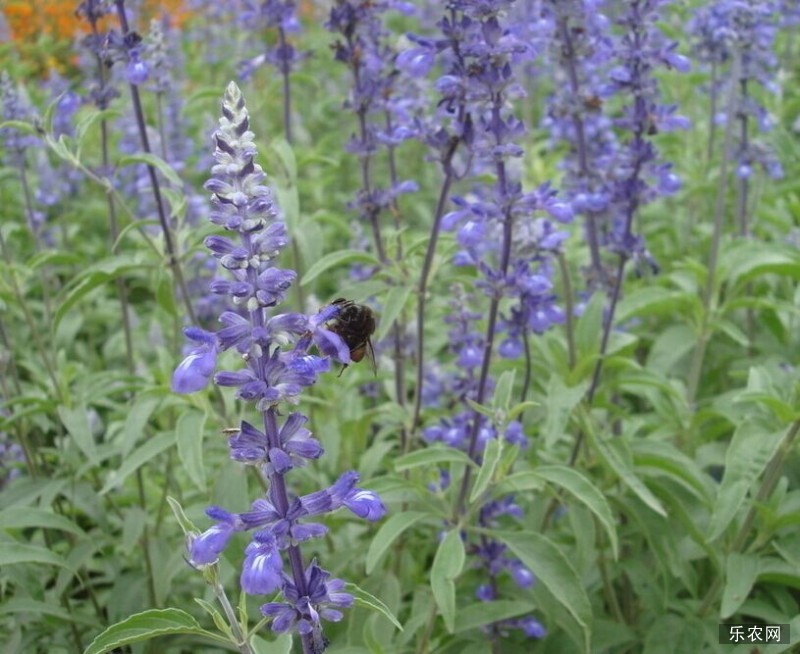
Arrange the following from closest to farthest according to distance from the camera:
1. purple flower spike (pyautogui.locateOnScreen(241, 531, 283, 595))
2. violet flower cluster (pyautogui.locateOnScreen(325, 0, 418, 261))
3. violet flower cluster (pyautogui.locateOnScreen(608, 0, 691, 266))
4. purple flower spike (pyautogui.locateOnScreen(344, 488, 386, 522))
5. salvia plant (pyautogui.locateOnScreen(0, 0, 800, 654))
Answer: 1. purple flower spike (pyautogui.locateOnScreen(241, 531, 283, 595))
2. purple flower spike (pyautogui.locateOnScreen(344, 488, 386, 522))
3. salvia plant (pyautogui.locateOnScreen(0, 0, 800, 654))
4. violet flower cluster (pyautogui.locateOnScreen(608, 0, 691, 266))
5. violet flower cluster (pyautogui.locateOnScreen(325, 0, 418, 261))

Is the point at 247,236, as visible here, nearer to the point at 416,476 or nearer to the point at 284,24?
the point at 416,476

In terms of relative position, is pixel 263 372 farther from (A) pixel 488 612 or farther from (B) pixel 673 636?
(B) pixel 673 636

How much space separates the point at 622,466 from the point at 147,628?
2.04m

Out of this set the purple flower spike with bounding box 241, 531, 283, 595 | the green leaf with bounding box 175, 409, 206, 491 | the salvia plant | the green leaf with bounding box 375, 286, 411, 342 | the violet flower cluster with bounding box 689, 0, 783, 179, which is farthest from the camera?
the violet flower cluster with bounding box 689, 0, 783, 179

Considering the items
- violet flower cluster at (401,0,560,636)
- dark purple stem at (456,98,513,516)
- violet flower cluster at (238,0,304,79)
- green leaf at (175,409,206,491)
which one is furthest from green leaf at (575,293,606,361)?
violet flower cluster at (238,0,304,79)

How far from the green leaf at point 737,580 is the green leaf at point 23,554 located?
2492 mm

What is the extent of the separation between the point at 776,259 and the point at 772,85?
1.76m

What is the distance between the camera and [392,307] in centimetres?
395

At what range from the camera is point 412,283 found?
4.23 m

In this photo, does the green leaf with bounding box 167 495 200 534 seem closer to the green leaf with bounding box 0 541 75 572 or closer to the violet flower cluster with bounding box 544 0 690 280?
the green leaf with bounding box 0 541 75 572

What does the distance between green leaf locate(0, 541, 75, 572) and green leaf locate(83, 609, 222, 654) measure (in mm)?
1050

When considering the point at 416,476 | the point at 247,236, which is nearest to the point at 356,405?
the point at 416,476

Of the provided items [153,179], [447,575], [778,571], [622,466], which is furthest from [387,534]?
[153,179]

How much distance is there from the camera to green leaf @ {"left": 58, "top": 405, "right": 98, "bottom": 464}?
423cm
